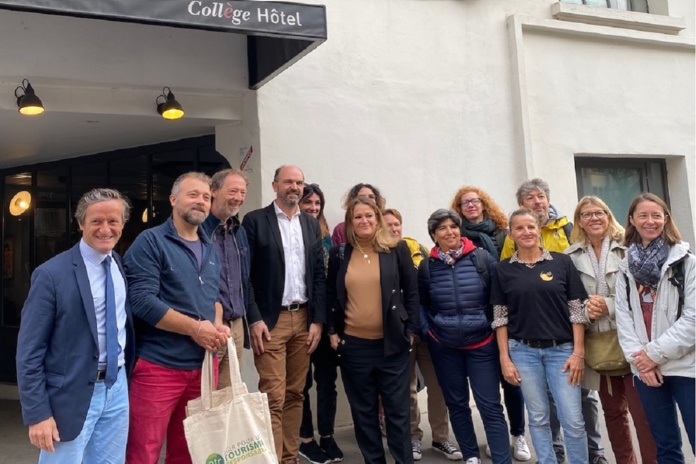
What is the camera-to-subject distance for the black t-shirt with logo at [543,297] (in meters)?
3.75

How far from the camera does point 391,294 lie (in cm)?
397

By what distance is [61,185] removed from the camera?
7109 millimetres

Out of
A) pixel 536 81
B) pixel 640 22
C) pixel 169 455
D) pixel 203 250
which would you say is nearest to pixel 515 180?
pixel 536 81

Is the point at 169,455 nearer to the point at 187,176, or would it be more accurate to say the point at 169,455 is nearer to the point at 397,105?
the point at 187,176

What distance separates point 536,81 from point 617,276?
378 centimetres

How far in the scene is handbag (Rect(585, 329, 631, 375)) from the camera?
12.2 ft

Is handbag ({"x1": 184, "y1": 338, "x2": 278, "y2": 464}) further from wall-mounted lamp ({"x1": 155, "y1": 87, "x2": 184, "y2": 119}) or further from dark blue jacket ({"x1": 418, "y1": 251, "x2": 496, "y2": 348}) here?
wall-mounted lamp ({"x1": 155, "y1": 87, "x2": 184, "y2": 119})

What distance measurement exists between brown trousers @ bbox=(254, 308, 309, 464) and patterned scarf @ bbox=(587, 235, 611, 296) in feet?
6.81

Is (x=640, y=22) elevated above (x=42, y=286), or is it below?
above

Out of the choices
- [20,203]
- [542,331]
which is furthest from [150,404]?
[20,203]

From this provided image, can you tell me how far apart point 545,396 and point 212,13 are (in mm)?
3577

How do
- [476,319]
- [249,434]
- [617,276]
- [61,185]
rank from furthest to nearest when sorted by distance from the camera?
[61,185], [476,319], [617,276], [249,434]

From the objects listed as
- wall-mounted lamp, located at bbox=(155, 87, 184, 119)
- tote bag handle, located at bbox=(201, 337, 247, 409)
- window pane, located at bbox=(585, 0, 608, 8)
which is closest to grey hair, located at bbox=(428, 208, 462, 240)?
tote bag handle, located at bbox=(201, 337, 247, 409)

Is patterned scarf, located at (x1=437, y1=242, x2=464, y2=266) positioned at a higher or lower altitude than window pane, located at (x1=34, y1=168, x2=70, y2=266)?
lower
